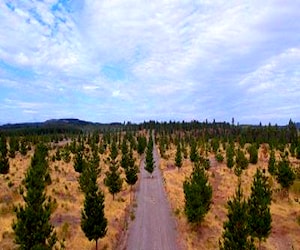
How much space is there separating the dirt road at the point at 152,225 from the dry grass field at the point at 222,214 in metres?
1.28

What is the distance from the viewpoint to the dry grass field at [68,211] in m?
36.1

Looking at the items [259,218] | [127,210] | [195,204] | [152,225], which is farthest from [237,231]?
[127,210]

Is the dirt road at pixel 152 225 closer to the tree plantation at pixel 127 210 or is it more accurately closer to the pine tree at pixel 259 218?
the tree plantation at pixel 127 210

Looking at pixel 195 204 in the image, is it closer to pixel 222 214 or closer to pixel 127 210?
pixel 222 214

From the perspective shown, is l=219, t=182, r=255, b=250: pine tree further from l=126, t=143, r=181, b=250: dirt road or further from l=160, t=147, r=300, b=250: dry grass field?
l=160, t=147, r=300, b=250: dry grass field

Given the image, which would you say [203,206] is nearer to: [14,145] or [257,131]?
[14,145]

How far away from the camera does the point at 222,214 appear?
163ft

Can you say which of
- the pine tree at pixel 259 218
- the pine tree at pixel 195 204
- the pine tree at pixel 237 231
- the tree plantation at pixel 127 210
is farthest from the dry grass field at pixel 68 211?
the pine tree at pixel 259 218

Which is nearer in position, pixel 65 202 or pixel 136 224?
pixel 136 224

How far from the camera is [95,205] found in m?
32.9

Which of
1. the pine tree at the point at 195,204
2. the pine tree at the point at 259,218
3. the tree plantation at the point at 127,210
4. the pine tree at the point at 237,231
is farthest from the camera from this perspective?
the pine tree at the point at 195,204

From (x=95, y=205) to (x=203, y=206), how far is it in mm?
15054

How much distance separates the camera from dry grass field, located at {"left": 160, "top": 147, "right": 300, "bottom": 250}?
40.5 metres

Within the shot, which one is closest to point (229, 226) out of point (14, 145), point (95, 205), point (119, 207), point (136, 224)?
point (95, 205)
